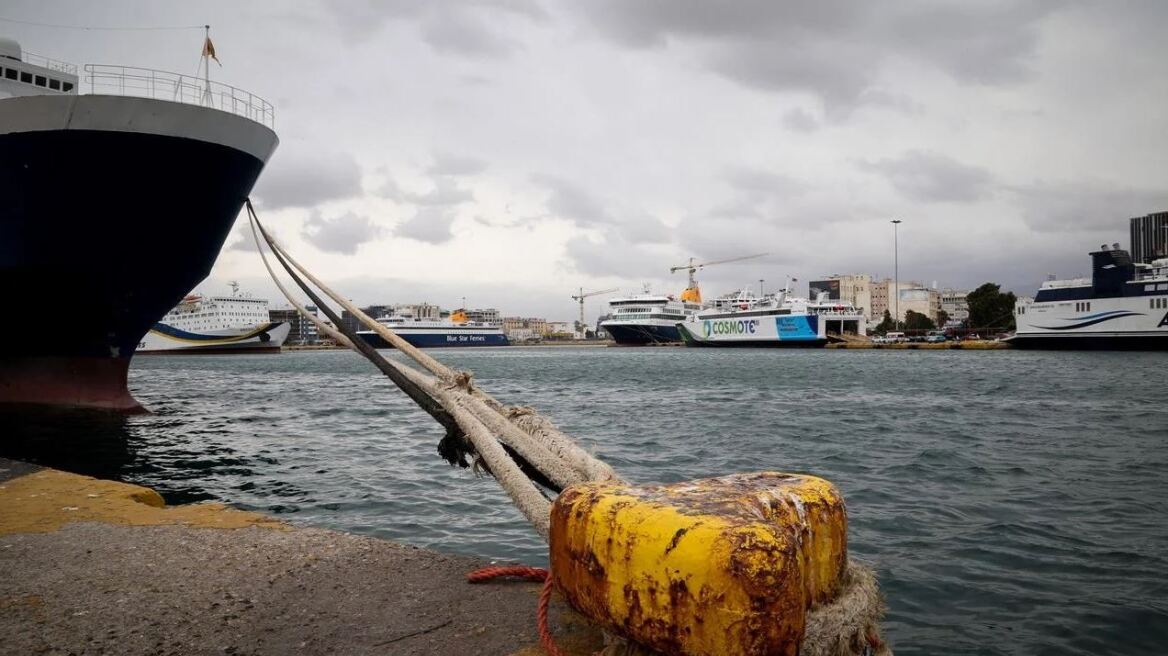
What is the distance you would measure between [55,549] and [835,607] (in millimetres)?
3879

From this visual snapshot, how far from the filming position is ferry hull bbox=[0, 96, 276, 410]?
10680 mm

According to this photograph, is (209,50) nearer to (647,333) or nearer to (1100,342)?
(1100,342)

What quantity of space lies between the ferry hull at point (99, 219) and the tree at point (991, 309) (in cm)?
9227

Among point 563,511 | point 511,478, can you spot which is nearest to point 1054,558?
point 511,478

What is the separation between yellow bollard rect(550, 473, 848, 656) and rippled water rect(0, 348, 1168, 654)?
1940 millimetres

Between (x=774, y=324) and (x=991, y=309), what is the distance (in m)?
32.4

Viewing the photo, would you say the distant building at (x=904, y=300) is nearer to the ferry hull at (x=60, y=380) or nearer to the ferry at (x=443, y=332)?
the ferry at (x=443, y=332)

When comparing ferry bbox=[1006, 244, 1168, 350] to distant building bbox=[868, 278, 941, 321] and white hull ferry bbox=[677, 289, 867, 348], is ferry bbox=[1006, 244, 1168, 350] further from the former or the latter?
distant building bbox=[868, 278, 941, 321]

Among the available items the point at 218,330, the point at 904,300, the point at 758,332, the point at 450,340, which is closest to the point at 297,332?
the point at 450,340

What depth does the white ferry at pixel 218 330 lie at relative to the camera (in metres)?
70.1

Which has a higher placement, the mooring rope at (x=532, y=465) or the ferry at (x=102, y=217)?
the ferry at (x=102, y=217)

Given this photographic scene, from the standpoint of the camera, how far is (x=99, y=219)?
36.8ft

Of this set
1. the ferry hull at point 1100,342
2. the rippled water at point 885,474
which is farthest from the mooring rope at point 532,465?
the ferry hull at point 1100,342

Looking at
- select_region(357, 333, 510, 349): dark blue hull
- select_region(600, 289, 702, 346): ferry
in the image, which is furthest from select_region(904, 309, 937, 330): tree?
select_region(357, 333, 510, 349): dark blue hull
